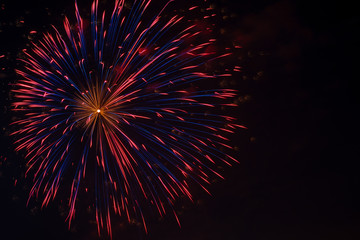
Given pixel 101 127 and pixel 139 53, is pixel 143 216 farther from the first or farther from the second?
pixel 139 53

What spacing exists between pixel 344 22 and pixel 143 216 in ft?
19.6

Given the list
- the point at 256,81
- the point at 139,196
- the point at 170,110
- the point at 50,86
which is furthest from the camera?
the point at 139,196

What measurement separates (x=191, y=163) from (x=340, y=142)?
3.52 m

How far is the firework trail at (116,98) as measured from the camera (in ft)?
14.1

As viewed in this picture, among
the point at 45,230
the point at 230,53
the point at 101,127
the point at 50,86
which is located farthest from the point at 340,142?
the point at 45,230

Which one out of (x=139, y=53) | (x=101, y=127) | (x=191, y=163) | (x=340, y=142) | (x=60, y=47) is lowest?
(x=340, y=142)

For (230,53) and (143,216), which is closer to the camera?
(230,53)

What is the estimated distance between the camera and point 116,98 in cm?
427

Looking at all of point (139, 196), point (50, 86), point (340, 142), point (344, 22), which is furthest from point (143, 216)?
point (344, 22)

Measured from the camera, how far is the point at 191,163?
526 centimetres

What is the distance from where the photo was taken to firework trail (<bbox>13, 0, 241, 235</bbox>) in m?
4.31

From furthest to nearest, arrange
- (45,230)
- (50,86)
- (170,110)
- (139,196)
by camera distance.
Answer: (45,230) < (139,196) < (170,110) < (50,86)

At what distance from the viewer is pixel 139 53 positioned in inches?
175

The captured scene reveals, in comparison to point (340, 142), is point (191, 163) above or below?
above
